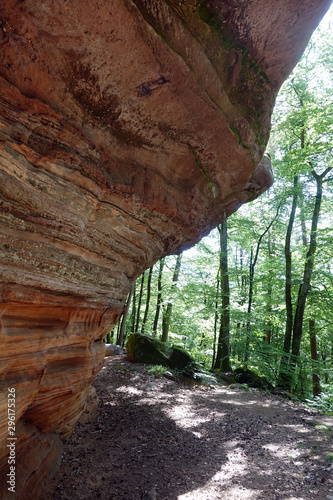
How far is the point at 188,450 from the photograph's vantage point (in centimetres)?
567

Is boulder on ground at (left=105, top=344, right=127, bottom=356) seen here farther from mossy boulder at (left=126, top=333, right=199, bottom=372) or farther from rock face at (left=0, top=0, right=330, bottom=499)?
rock face at (left=0, top=0, right=330, bottom=499)

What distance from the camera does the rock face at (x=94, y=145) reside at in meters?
3.53

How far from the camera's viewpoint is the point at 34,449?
4.22 m

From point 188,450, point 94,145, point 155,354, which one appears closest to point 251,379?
point 155,354

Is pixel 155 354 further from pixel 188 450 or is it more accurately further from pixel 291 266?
pixel 291 266

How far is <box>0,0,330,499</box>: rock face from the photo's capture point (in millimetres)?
3525

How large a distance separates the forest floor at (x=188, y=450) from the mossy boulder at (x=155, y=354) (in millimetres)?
2246

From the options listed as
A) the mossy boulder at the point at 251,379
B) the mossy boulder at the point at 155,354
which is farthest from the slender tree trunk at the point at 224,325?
the mossy boulder at the point at 155,354

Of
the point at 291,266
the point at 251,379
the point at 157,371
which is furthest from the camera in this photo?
the point at 291,266

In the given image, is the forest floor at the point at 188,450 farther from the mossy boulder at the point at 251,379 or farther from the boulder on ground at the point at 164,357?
the mossy boulder at the point at 251,379

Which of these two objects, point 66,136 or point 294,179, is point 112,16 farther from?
point 294,179

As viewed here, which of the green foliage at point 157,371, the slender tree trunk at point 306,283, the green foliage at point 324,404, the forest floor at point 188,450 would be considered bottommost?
the forest floor at point 188,450

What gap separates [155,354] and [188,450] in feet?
20.2

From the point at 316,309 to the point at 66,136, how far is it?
42.5 ft
